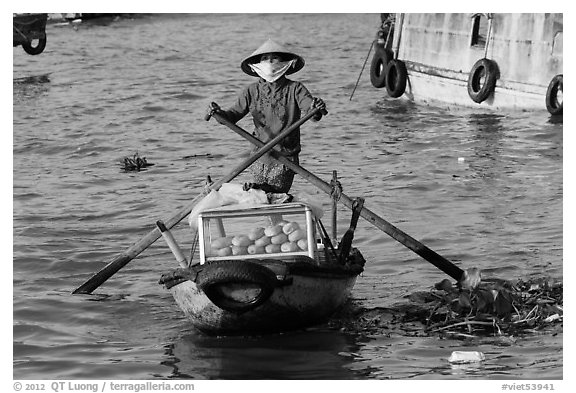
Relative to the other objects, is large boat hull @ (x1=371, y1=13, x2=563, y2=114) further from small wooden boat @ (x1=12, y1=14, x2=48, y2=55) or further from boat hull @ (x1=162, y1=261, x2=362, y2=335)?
boat hull @ (x1=162, y1=261, x2=362, y2=335)

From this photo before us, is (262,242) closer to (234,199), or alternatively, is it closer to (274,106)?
(234,199)

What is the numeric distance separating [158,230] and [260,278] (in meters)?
1.48

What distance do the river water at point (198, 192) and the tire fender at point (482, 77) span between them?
439mm

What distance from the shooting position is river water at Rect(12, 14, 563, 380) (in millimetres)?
7863

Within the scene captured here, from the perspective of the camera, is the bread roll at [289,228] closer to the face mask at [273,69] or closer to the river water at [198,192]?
the river water at [198,192]

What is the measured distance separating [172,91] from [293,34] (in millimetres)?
10705

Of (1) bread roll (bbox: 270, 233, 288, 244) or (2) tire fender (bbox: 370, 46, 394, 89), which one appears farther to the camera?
(2) tire fender (bbox: 370, 46, 394, 89)

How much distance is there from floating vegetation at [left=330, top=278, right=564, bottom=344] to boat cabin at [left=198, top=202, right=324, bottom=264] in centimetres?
82

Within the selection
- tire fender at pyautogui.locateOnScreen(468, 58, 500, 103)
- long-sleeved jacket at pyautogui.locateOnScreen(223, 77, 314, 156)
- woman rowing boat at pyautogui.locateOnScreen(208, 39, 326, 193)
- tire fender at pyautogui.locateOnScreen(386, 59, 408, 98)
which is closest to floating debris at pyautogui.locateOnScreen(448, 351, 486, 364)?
woman rowing boat at pyautogui.locateOnScreen(208, 39, 326, 193)

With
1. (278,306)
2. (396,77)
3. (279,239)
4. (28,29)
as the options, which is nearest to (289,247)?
(279,239)

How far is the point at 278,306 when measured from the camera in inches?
307

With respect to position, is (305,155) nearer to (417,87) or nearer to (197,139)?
(197,139)

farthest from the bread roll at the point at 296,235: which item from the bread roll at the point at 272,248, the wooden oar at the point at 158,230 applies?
the wooden oar at the point at 158,230

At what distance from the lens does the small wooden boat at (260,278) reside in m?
7.54
